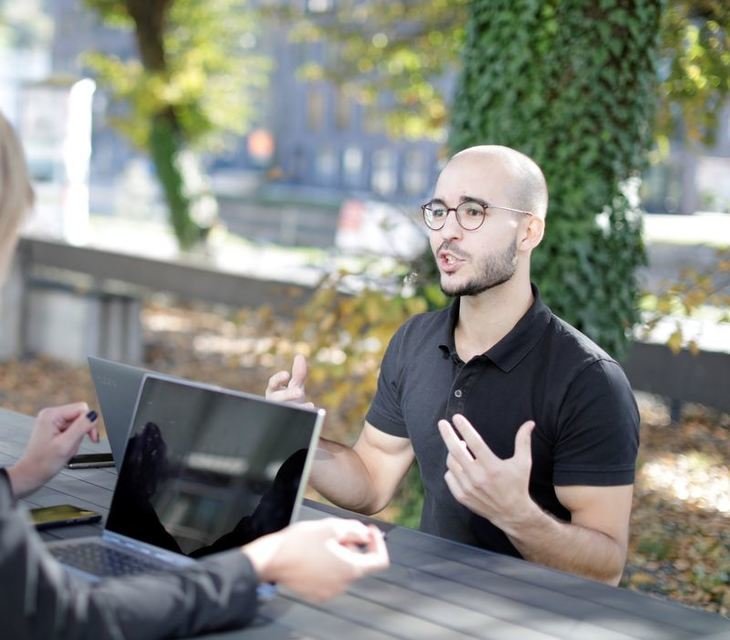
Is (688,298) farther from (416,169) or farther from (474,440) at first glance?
(416,169)

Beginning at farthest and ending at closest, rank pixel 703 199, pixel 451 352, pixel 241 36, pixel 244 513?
pixel 241 36, pixel 703 199, pixel 451 352, pixel 244 513

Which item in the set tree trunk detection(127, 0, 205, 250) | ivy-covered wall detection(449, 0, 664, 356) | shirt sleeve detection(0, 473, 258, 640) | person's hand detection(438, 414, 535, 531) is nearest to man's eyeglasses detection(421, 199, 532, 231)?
person's hand detection(438, 414, 535, 531)

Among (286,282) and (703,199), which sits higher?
(703,199)

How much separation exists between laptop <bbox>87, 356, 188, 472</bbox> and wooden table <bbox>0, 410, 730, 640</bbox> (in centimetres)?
25

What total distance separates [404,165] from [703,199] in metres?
44.3

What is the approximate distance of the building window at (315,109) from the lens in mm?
53719

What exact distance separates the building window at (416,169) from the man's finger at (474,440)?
46602 millimetres

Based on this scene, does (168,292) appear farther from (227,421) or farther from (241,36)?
(241,36)

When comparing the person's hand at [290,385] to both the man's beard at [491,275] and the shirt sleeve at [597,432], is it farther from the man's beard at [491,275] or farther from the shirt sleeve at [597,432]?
the shirt sleeve at [597,432]

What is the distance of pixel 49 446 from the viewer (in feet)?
8.38

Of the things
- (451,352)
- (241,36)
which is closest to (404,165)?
(241,36)

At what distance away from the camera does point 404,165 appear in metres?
50.7

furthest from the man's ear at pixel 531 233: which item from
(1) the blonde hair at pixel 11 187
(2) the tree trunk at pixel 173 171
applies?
(2) the tree trunk at pixel 173 171

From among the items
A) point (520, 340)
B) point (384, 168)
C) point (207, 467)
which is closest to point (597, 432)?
point (520, 340)
